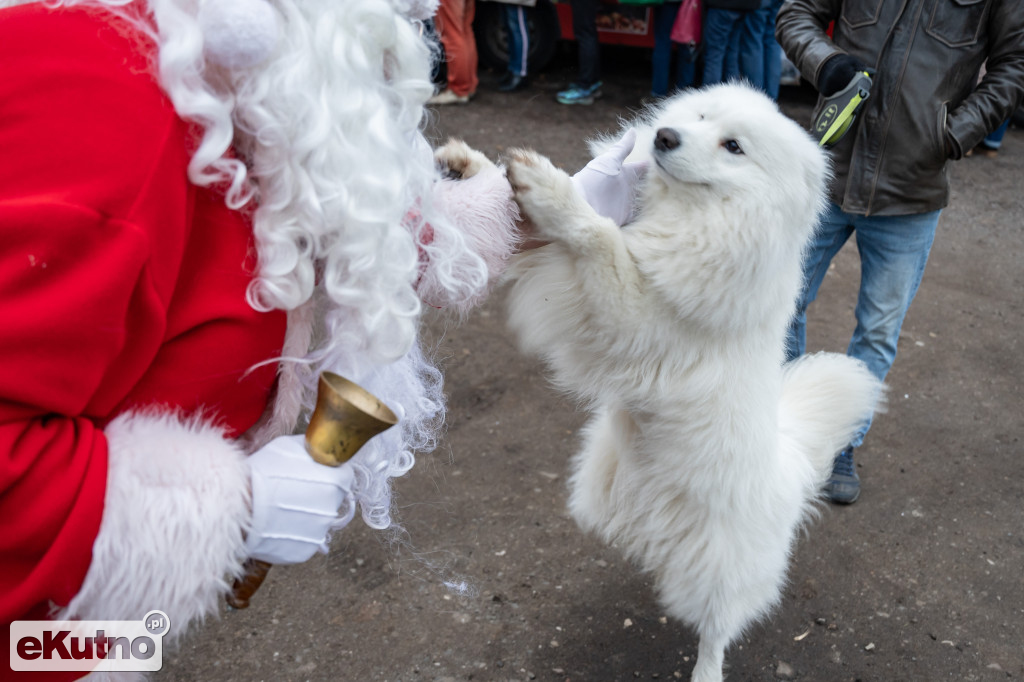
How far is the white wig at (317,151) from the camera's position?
955 millimetres

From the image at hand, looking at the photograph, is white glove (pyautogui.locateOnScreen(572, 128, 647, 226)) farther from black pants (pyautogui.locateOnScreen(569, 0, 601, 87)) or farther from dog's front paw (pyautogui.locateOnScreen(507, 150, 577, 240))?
black pants (pyautogui.locateOnScreen(569, 0, 601, 87))

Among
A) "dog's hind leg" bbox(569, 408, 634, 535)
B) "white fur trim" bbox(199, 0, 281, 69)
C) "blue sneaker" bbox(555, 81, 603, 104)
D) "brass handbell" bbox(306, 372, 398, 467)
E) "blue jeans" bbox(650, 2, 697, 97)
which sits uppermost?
"white fur trim" bbox(199, 0, 281, 69)

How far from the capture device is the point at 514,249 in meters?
1.67

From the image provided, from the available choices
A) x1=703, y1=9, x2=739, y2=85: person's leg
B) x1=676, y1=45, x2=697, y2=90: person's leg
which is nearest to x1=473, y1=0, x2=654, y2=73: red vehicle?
x1=676, y1=45, x2=697, y2=90: person's leg

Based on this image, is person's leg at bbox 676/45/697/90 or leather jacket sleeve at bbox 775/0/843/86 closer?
leather jacket sleeve at bbox 775/0/843/86

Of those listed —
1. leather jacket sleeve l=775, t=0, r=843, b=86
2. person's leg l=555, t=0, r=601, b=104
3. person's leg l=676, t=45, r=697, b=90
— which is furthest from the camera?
person's leg l=555, t=0, r=601, b=104

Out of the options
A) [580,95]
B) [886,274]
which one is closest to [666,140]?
[886,274]

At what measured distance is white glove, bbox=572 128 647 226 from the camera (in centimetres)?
194

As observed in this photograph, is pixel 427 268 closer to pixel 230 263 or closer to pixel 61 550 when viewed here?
pixel 230 263

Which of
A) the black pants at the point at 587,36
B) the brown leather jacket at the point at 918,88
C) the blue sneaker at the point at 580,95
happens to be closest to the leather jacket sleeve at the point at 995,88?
the brown leather jacket at the point at 918,88

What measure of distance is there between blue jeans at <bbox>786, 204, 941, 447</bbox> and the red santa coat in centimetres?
257

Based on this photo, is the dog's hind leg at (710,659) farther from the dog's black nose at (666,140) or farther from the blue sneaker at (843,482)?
the dog's black nose at (666,140)

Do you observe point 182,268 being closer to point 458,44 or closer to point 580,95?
point 458,44

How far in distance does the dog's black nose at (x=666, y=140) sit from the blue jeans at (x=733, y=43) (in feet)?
15.0
